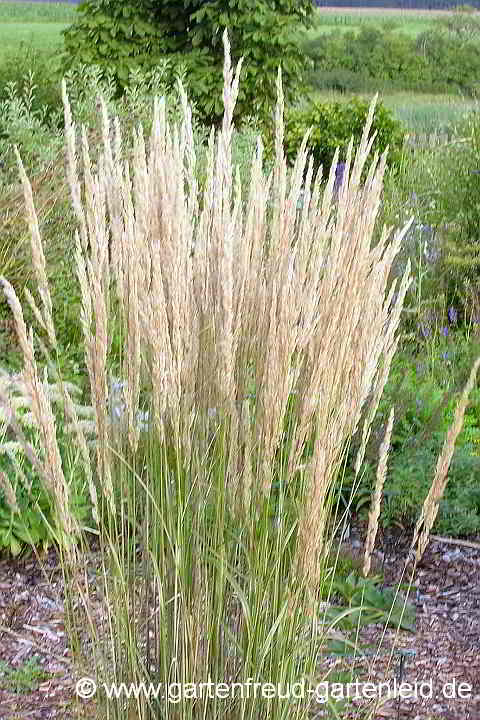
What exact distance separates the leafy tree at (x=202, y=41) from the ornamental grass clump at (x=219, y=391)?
759 centimetres

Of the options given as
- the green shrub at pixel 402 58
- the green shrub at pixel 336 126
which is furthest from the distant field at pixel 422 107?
the green shrub at pixel 336 126

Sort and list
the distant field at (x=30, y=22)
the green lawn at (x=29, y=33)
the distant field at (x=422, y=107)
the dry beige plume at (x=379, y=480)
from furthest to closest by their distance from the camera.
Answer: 1. the distant field at (x=30, y=22)
2. the green lawn at (x=29, y=33)
3. the distant field at (x=422, y=107)
4. the dry beige plume at (x=379, y=480)

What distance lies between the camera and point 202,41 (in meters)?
9.77

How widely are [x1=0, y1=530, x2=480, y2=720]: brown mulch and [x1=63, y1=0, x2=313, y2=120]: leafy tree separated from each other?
6.48 m

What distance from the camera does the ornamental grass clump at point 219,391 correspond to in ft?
5.45

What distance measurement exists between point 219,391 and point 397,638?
140 cm

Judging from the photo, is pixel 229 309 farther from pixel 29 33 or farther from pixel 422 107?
pixel 422 107

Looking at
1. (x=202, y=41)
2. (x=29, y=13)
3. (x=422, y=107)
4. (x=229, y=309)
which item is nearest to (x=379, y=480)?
(x=229, y=309)

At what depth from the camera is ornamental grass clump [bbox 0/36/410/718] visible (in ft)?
5.45

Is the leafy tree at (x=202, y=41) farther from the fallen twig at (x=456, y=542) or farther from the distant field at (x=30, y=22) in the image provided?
the distant field at (x=30, y=22)

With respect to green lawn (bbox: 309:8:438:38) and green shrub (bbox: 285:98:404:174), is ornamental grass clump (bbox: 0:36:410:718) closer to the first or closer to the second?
green shrub (bbox: 285:98:404:174)

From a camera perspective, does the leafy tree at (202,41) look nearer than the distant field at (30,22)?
Yes

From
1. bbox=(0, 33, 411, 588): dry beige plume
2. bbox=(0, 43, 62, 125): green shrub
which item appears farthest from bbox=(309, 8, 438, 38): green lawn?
bbox=(0, 33, 411, 588): dry beige plume

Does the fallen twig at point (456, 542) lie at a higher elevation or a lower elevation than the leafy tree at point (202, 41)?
lower
